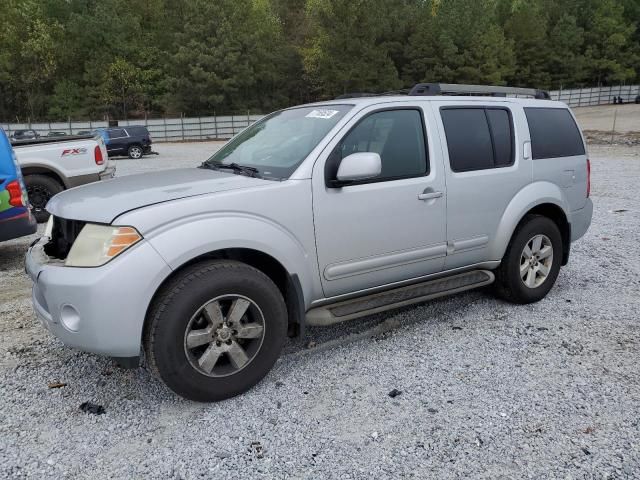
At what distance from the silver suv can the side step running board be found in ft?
0.04

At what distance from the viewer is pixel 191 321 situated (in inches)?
115

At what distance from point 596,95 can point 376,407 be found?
6669cm

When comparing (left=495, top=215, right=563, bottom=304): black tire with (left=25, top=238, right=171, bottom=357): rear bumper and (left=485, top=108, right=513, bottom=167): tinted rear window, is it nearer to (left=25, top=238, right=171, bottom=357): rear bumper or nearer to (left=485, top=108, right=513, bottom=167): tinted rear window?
(left=485, top=108, right=513, bottom=167): tinted rear window

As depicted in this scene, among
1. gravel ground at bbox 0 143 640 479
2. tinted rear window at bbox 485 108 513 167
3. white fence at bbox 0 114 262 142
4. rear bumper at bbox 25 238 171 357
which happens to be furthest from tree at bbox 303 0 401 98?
rear bumper at bbox 25 238 171 357

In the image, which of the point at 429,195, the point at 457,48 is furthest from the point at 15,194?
the point at 457,48

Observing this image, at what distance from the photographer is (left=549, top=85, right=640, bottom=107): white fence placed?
56.5 meters

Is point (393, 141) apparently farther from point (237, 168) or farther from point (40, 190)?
point (40, 190)

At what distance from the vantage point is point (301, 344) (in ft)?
12.9

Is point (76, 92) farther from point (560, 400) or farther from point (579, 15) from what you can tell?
point (579, 15)

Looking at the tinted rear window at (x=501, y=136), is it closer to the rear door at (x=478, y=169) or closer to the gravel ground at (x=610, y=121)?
the rear door at (x=478, y=169)

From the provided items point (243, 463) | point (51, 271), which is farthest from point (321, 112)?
point (243, 463)

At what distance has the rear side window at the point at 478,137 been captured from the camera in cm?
405

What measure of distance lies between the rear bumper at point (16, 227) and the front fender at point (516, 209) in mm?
4903

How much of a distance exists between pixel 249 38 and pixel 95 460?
47.9 m
